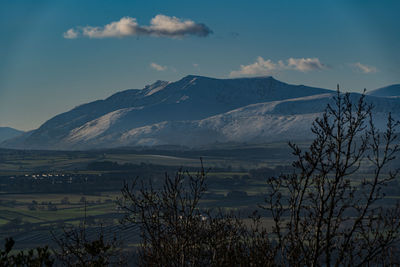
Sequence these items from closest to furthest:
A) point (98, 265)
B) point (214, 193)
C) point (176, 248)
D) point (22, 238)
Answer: point (98, 265), point (176, 248), point (22, 238), point (214, 193)

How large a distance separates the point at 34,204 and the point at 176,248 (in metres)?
144

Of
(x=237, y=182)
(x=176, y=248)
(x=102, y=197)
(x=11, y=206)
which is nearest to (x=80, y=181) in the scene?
(x=102, y=197)

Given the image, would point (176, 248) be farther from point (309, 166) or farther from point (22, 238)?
point (22, 238)

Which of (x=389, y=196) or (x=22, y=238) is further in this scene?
(x=389, y=196)

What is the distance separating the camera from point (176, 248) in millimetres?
15977

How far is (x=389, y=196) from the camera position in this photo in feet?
557

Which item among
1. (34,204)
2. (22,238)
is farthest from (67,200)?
(22,238)

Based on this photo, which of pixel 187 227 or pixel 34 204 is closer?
pixel 187 227

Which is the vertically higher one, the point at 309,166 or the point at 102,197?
the point at 309,166

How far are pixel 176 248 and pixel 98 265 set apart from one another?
2665 mm

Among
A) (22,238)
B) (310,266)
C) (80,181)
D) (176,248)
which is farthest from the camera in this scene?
(80,181)

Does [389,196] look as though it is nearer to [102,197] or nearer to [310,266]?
[102,197]

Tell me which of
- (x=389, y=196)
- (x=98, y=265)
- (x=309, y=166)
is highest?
(x=309, y=166)

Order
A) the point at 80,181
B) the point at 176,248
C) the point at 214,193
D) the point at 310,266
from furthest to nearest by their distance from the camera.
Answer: the point at 80,181 → the point at 214,193 → the point at 176,248 → the point at 310,266
